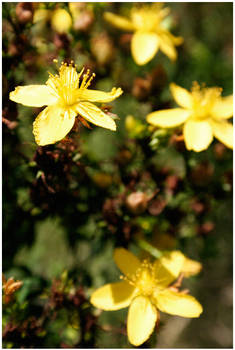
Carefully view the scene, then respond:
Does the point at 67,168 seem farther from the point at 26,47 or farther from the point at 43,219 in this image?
the point at 26,47

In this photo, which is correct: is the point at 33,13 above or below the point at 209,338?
above

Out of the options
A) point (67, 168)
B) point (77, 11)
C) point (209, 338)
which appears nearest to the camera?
point (67, 168)

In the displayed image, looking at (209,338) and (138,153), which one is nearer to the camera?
(138,153)

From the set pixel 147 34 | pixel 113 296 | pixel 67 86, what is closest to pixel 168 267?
pixel 113 296

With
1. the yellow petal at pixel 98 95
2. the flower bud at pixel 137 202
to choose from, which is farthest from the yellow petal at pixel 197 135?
the yellow petal at pixel 98 95

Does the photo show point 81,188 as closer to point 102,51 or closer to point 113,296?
point 113,296

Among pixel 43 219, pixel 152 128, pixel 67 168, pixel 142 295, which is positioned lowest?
pixel 142 295

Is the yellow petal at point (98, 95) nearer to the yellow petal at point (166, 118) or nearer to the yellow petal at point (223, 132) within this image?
the yellow petal at point (166, 118)

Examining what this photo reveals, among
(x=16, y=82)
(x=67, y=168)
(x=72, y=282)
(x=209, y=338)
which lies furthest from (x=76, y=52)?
(x=209, y=338)
